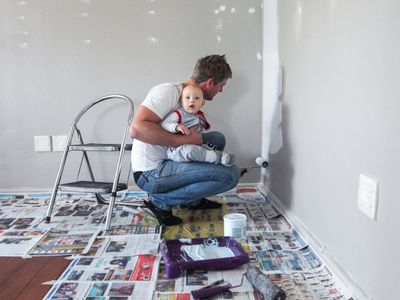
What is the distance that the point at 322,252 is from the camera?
1367 mm

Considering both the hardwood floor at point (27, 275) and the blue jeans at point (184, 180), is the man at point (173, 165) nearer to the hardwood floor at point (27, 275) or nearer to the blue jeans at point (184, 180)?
the blue jeans at point (184, 180)

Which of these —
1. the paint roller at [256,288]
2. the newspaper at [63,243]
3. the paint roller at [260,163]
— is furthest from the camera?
the paint roller at [260,163]

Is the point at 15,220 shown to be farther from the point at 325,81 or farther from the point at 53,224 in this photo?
the point at 325,81

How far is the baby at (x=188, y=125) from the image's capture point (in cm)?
171

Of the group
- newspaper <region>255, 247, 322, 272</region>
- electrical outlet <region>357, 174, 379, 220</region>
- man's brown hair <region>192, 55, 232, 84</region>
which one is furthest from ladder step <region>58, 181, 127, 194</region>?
electrical outlet <region>357, 174, 379, 220</region>

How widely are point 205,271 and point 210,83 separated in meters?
0.87

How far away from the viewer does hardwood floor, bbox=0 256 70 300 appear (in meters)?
1.18

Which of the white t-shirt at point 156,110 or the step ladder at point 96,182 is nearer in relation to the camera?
the white t-shirt at point 156,110

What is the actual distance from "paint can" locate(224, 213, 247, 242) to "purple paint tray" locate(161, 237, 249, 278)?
0.05 m

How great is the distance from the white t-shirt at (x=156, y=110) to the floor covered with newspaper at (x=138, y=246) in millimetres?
285

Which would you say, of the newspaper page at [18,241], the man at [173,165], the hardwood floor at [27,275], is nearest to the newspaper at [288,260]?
the man at [173,165]

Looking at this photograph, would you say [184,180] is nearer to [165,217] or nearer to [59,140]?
A: [165,217]

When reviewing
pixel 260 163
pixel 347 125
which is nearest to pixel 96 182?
pixel 260 163

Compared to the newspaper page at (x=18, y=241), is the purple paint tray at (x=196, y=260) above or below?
above
